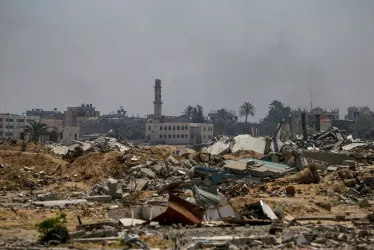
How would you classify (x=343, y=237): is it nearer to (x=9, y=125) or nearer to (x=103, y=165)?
(x=103, y=165)

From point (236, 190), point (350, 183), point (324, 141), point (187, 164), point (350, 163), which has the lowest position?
point (236, 190)

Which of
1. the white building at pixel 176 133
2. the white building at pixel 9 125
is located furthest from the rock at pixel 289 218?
the white building at pixel 9 125

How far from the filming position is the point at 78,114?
122 metres

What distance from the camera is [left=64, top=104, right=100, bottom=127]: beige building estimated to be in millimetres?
118556

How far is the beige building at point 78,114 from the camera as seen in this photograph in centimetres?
11856

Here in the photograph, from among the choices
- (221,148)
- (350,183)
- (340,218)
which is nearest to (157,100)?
(221,148)

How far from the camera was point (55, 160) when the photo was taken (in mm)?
28219

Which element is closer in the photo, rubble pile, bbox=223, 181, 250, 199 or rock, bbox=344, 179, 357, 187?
rubble pile, bbox=223, 181, 250, 199

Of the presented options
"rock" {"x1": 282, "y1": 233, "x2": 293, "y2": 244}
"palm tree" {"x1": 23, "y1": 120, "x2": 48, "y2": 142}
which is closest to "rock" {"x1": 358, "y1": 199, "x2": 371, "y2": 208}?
"rock" {"x1": 282, "y1": 233, "x2": 293, "y2": 244}

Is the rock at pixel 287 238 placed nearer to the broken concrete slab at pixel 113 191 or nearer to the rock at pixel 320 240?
the rock at pixel 320 240

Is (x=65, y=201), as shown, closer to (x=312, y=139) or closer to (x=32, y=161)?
(x=32, y=161)

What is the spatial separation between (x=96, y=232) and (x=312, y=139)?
96.7 feet

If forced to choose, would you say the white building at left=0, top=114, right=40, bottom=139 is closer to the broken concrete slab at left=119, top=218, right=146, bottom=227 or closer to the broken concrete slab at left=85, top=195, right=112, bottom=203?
the broken concrete slab at left=85, top=195, right=112, bottom=203

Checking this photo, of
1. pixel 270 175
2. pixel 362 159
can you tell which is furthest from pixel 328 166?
pixel 270 175
